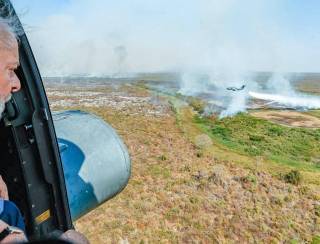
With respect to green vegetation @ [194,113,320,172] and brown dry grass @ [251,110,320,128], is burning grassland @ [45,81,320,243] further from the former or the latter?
brown dry grass @ [251,110,320,128]

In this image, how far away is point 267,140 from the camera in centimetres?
3806

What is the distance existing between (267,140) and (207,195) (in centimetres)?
2090

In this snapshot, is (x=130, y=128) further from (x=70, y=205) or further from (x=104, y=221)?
(x=70, y=205)

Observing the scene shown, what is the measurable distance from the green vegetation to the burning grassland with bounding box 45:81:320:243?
227mm

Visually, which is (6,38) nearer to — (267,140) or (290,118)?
(267,140)

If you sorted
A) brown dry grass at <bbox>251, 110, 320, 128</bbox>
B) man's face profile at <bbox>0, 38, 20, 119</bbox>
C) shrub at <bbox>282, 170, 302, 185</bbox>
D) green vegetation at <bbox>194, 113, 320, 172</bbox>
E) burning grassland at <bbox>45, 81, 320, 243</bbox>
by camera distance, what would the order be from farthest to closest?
brown dry grass at <bbox>251, 110, 320, 128</bbox>
green vegetation at <bbox>194, 113, 320, 172</bbox>
shrub at <bbox>282, 170, 302, 185</bbox>
burning grassland at <bbox>45, 81, 320, 243</bbox>
man's face profile at <bbox>0, 38, 20, 119</bbox>

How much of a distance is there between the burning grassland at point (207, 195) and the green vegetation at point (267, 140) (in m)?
0.23

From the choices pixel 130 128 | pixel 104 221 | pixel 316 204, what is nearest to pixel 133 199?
pixel 104 221

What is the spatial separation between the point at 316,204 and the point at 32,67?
20.1 meters

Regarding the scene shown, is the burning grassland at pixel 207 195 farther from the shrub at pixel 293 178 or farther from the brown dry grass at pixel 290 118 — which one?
the brown dry grass at pixel 290 118

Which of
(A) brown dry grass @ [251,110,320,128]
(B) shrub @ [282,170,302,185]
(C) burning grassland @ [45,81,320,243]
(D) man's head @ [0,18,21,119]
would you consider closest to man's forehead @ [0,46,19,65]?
(D) man's head @ [0,18,21,119]

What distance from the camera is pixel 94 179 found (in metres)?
3.54

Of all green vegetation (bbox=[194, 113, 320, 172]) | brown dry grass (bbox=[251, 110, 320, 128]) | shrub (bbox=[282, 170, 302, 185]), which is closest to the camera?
shrub (bbox=[282, 170, 302, 185])

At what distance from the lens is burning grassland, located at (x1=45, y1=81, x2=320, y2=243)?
14844mm
